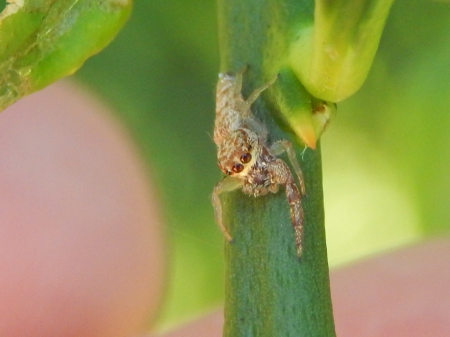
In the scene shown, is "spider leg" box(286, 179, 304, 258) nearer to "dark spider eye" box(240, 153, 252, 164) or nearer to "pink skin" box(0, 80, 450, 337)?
"dark spider eye" box(240, 153, 252, 164)

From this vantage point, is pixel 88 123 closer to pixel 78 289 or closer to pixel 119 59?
pixel 119 59

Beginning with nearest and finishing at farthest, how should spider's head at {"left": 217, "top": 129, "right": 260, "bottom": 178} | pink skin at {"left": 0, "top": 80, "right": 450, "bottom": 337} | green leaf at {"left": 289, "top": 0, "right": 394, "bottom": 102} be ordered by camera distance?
green leaf at {"left": 289, "top": 0, "right": 394, "bottom": 102} → spider's head at {"left": 217, "top": 129, "right": 260, "bottom": 178} → pink skin at {"left": 0, "top": 80, "right": 450, "bottom": 337}

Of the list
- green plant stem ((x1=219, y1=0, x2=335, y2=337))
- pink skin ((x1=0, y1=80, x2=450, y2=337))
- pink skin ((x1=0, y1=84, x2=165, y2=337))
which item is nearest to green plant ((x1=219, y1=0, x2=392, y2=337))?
green plant stem ((x1=219, y1=0, x2=335, y2=337))

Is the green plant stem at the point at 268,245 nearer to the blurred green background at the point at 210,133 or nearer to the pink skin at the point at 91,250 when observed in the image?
the pink skin at the point at 91,250

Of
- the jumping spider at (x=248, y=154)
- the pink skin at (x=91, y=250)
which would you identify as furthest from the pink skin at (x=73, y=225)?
the jumping spider at (x=248, y=154)

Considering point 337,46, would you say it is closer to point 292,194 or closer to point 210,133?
point 292,194

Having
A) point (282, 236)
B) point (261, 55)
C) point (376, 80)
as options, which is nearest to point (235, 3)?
point (261, 55)
